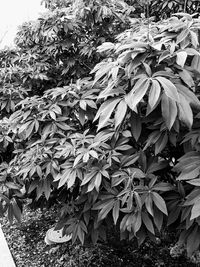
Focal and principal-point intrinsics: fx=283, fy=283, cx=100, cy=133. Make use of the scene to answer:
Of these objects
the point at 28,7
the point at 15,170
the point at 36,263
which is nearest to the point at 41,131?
A: the point at 15,170

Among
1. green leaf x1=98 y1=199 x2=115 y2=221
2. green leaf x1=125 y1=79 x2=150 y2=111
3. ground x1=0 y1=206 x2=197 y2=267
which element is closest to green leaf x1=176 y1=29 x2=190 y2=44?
green leaf x1=125 y1=79 x2=150 y2=111

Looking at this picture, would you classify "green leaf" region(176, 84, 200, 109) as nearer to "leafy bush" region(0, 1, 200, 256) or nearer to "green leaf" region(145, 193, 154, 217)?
"leafy bush" region(0, 1, 200, 256)

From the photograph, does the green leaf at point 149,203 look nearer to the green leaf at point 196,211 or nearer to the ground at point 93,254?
the green leaf at point 196,211

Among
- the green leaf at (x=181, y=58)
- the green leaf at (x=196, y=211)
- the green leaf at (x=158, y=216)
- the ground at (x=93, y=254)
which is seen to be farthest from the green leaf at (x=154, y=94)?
A: the ground at (x=93, y=254)

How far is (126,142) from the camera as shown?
1.13 m

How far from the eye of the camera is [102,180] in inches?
44.0

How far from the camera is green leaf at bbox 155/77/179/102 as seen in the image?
803mm

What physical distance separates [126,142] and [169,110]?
333mm

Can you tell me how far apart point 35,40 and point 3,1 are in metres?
4.70

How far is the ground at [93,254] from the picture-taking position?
6.36ft

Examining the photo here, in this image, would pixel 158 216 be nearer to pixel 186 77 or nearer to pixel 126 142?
pixel 126 142

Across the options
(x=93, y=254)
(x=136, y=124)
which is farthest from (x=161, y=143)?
(x=93, y=254)

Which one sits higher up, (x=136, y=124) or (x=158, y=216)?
(x=136, y=124)

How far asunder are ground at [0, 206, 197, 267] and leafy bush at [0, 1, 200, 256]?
69 cm
